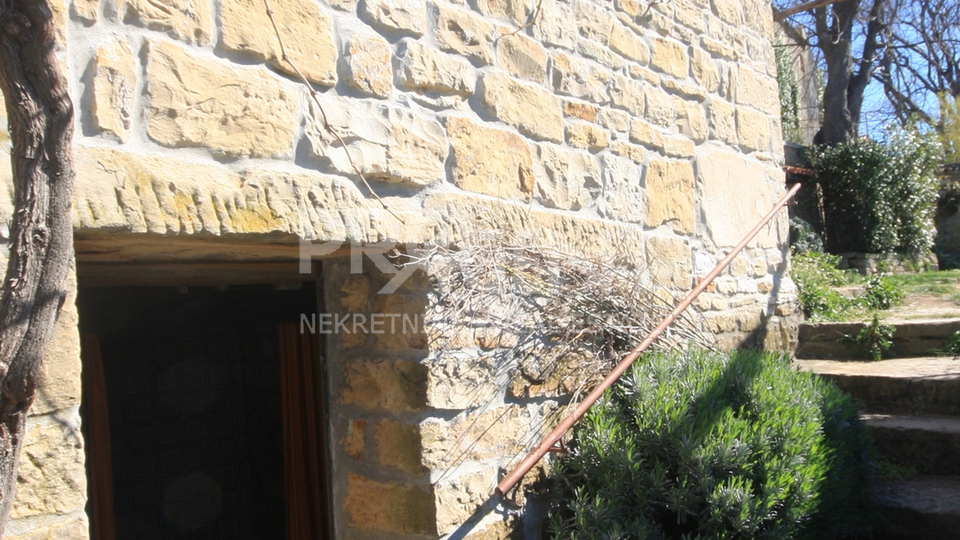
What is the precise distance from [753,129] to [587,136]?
5.24 feet

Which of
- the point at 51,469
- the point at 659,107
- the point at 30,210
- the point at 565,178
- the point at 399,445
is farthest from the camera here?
the point at 659,107

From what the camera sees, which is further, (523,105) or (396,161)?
(523,105)

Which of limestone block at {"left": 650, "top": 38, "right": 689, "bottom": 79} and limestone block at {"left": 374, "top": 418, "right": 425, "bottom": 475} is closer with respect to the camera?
limestone block at {"left": 374, "top": 418, "right": 425, "bottom": 475}

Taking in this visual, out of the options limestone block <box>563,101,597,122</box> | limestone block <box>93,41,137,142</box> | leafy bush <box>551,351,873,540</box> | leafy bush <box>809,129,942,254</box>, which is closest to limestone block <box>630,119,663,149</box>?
limestone block <box>563,101,597,122</box>

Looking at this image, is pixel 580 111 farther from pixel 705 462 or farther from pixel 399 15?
pixel 705 462

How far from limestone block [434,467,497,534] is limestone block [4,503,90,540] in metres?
0.97

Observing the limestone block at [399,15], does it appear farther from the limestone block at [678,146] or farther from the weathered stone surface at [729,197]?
the weathered stone surface at [729,197]

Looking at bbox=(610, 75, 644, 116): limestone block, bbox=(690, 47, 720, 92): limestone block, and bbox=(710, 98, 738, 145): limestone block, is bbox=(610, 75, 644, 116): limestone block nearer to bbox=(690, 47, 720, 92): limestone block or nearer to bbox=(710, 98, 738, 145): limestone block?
bbox=(690, 47, 720, 92): limestone block

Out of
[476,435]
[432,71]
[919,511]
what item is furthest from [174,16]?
[919,511]

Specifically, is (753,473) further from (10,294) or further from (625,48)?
(10,294)

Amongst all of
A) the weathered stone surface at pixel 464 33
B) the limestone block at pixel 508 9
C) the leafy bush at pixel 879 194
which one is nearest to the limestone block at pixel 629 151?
the limestone block at pixel 508 9

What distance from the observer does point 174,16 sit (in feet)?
5.38

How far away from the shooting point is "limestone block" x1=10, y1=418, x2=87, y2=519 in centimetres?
134

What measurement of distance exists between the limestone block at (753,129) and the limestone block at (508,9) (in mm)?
1750
